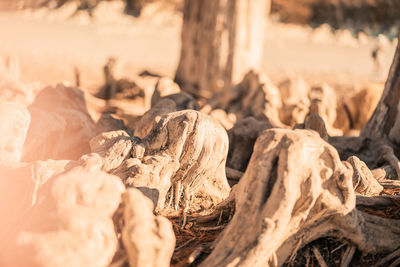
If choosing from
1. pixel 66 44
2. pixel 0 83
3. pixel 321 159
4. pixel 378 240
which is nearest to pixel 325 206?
pixel 321 159

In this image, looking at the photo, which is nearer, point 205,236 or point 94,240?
point 94,240

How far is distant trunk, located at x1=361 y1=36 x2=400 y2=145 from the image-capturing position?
15.2 ft

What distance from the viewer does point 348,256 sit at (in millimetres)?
2730

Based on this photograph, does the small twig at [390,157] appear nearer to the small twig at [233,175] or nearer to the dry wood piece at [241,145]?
the dry wood piece at [241,145]

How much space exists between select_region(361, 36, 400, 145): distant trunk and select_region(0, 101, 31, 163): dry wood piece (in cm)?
364

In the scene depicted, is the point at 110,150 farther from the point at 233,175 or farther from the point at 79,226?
the point at 233,175

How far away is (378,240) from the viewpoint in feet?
9.14

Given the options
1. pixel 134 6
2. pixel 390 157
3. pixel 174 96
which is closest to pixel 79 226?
pixel 390 157

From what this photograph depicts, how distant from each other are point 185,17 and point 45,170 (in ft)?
26.4

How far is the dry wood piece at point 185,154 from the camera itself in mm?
3027

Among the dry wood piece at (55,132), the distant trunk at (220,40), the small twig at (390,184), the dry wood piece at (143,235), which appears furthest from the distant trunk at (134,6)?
the dry wood piece at (143,235)

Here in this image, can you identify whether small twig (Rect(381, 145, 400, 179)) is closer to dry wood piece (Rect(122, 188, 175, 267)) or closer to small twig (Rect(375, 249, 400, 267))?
small twig (Rect(375, 249, 400, 267))

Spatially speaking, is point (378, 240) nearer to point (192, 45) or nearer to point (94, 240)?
point (94, 240)

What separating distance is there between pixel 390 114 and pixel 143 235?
145 inches
